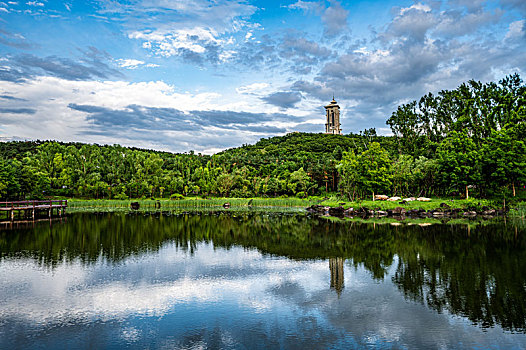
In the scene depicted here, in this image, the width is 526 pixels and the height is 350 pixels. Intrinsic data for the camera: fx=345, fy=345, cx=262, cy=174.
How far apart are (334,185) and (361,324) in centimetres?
6302

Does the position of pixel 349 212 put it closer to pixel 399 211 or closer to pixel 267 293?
pixel 399 211

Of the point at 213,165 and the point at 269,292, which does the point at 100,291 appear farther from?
the point at 213,165

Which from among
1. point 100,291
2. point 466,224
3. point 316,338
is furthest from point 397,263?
point 466,224

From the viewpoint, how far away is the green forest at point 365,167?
4616cm

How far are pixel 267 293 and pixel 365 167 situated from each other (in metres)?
39.7

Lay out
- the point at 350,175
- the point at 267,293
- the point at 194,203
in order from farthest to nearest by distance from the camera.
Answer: the point at 194,203 → the point at 350,175 → the point at 267,293

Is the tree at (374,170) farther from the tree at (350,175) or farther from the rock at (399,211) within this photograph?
the rock at (399,211)

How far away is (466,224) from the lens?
32.1 meters

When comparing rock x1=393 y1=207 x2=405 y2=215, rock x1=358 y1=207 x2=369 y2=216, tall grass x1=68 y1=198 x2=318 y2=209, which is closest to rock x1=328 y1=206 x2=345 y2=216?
rock x1=358 y1=207 x2=369 y2=216

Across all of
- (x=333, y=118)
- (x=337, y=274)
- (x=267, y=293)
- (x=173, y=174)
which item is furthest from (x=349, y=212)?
(x=333, y=118)

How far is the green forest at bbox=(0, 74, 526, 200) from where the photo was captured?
4616 cm

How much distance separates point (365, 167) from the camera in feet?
163

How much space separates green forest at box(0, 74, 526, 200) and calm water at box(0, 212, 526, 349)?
25.0 meters

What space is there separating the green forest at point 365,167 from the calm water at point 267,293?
24994 mm
